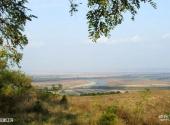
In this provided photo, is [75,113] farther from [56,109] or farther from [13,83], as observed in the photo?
[13,83]

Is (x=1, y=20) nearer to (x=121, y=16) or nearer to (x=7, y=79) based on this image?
(x=121, y=16)

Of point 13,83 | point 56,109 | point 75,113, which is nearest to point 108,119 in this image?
point 75,113

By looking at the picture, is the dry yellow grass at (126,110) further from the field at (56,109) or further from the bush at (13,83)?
the bush at (13,83)

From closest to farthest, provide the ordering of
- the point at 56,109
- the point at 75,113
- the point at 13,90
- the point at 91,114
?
the point at 91,114
the point at 75,113
the point at 56,109
the point at 13,90

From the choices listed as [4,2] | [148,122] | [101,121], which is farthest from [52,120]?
[4,2]

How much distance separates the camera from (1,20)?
2467 centimetres

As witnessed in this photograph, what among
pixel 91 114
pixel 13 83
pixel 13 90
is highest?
pixel 13 83

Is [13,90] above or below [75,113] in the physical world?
above

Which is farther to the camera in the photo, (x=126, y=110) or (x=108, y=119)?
(x=126, y=110)

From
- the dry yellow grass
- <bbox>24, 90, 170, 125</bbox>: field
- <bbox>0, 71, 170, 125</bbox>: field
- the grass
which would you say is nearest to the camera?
<bbox>24, 90, 170, 125</bbox>: field

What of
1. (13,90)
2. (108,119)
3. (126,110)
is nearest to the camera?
(108,119)

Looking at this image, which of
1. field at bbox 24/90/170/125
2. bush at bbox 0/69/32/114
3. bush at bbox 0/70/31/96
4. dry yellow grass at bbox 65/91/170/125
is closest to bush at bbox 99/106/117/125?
field at bbox 24/90/170/125

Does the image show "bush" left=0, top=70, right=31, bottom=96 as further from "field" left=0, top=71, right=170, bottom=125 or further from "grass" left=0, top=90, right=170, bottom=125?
"grass" left=0, top=90, right=170, bottom=125

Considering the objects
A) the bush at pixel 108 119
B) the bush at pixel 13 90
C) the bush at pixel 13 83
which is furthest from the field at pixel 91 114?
the bush at pixel 13 83
